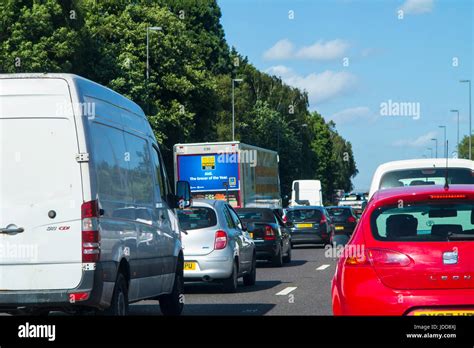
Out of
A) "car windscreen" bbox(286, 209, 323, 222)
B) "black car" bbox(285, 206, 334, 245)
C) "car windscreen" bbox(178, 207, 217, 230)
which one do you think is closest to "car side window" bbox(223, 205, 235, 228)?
"car windscreen" bbox(178, 207, 217, 230)

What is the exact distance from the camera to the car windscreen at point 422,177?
1493 centimetres

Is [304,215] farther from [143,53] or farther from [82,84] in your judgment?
[82,84]

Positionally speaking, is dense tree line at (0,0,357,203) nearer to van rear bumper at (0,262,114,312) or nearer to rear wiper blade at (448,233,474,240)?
van rear bumper at (0,262,114,312)

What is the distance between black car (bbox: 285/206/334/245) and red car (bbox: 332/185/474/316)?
30346 millimetres

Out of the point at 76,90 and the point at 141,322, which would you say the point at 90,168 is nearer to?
the point at 76,90

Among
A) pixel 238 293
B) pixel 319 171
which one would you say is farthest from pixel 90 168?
pixel 319 171

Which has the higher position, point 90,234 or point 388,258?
point 90,234

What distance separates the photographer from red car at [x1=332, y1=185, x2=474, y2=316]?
863 cm

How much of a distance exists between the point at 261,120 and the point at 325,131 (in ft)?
223

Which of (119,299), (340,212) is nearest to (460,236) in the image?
(119,299)

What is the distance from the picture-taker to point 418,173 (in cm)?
1508

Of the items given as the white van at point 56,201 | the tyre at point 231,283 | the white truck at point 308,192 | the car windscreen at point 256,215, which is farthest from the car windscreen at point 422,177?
the white truck at point 308,192

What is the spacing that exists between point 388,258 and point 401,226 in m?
0.33

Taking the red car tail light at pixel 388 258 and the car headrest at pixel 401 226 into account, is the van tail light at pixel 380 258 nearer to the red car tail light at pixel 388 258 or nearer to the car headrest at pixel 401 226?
the red car tail light at pixel 388 258
